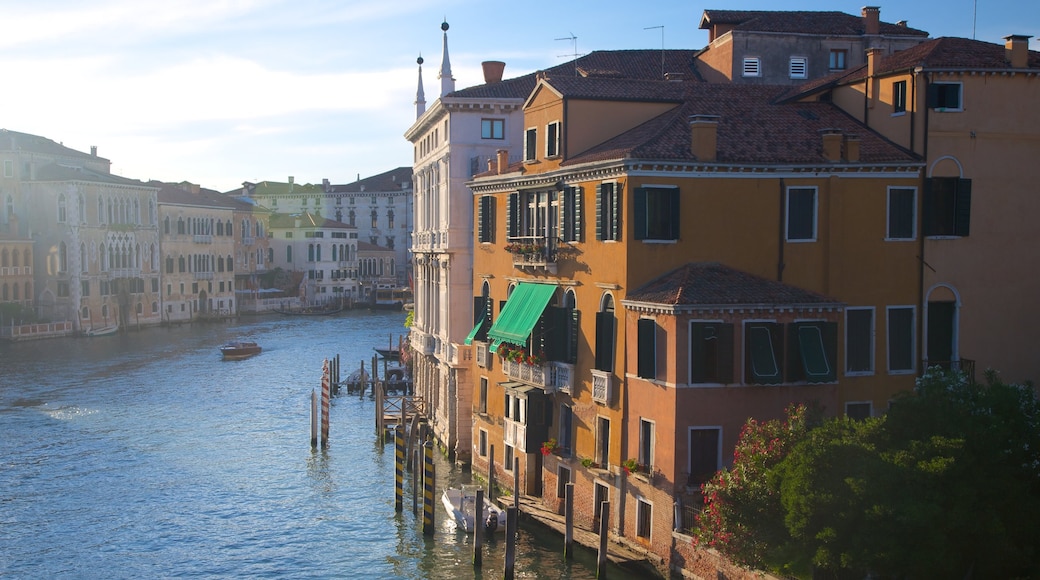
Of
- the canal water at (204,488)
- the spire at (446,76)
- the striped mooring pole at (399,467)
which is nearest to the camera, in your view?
the canal water at (204,488)

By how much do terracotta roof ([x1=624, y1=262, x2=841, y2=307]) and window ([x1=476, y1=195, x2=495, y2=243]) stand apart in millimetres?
6442

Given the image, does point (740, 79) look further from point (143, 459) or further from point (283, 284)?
point (283, 284)

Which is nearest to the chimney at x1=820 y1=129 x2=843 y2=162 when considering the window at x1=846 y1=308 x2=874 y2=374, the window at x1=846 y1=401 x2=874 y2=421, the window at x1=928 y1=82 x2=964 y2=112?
the window at x1=928 y1=82 x2=964 y2=112

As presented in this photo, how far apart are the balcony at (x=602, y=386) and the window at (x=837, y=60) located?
1263 centimetres

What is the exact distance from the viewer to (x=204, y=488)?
23500 millimetres

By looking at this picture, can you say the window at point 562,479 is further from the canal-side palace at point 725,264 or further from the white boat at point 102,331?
the white boat at point 102,331

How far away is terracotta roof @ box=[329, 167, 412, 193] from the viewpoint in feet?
320

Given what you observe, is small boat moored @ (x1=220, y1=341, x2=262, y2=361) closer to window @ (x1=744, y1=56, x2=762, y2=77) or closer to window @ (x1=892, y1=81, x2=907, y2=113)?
window @ (x1=744, y1=56, x2=762, y2=77)

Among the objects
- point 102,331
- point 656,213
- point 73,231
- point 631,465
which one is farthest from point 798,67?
point 73,231

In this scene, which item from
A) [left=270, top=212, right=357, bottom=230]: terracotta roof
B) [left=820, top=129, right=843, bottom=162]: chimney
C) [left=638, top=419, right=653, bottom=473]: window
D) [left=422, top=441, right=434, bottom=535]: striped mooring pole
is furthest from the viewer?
[left=270, top=212, right=357, bottom=230]: terracotta roof

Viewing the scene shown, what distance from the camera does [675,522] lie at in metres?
15.4

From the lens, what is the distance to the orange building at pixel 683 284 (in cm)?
1551

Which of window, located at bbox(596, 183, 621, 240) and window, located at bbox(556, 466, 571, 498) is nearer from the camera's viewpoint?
window, located at bbox(596, 183, 621, 240)

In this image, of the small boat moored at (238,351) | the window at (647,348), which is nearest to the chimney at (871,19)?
the window at (647,348)
